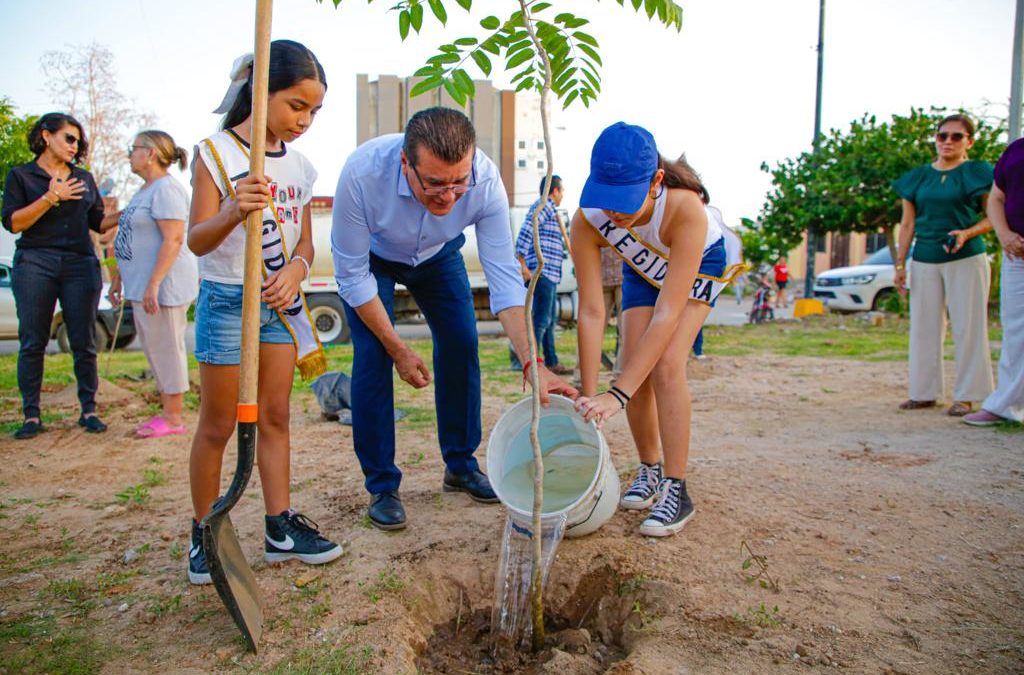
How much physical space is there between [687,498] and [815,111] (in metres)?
15.5

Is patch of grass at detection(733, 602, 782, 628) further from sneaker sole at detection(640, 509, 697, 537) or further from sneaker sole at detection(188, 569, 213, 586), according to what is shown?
sneaker sole at detection(188, 569, 213, 586)

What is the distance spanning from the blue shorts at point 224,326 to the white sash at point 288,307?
4 cm

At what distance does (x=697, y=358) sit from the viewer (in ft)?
27.7

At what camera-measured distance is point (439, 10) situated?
6.98 ft

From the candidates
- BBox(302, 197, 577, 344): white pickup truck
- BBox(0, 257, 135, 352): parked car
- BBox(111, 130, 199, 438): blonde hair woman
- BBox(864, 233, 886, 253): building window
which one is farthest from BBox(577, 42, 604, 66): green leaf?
BBox(864, 233, 886, 253): building window

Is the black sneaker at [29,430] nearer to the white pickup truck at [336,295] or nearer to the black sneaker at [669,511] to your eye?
the black sneaker at [669,511]

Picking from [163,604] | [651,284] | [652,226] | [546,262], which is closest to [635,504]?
[651,284]

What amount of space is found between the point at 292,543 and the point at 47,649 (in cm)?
80

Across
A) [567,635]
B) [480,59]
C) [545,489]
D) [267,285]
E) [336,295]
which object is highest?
[480,59]

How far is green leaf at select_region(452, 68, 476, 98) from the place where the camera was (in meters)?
2.34

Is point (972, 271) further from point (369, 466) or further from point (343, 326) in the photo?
point (343, 326)

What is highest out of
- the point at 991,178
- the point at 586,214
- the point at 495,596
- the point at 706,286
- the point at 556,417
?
the point at 991,178

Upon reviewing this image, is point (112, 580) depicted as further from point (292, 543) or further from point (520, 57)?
point (520, 57)

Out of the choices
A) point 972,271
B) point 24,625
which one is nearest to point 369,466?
point 24,625
